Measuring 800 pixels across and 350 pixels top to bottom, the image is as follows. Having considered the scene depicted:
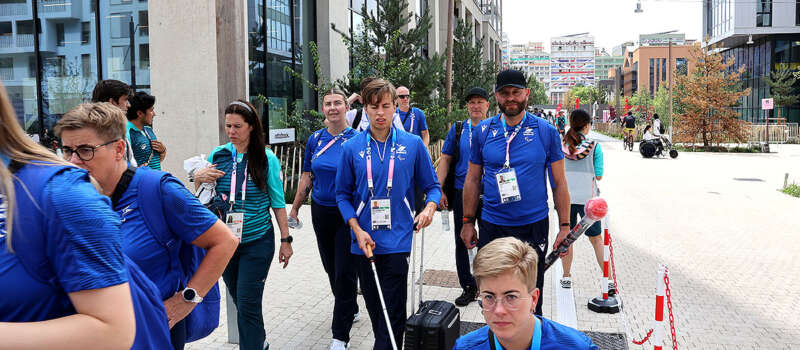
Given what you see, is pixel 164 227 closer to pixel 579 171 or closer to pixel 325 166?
pixel 325 166

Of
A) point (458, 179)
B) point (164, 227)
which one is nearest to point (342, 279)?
point (458, 179)

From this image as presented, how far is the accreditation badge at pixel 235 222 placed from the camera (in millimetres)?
4129

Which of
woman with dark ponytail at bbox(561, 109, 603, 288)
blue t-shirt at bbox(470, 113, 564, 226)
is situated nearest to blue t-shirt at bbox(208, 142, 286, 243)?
blue t-shirt at bbox(470, 113, 564, 226)

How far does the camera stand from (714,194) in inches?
641

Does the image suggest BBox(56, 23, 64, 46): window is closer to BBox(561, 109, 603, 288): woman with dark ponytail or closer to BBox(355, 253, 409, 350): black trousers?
BBox(561, 109, 603, 288): woman with dark ponytail

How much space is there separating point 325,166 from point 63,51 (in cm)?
919

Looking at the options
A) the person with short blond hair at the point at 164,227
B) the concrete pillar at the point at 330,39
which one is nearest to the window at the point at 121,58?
the concrete pillar at the point at 330,39

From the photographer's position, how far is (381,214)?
4.27m

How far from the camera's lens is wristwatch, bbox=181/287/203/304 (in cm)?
257

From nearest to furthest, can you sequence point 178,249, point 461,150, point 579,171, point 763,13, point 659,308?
point 178,249, point 659,308, point 461,150, point 579,171, point 763,13

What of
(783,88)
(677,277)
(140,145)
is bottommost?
(677,277)

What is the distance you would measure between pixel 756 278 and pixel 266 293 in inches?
228

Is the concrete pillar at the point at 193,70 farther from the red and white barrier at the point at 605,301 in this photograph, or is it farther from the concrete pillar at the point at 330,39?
the red and white barrier at the point at 605,301

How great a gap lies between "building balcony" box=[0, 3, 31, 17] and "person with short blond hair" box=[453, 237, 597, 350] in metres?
12.4
